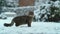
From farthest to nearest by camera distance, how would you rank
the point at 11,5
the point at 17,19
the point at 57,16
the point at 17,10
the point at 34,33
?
the point at 11,5
the point at 17,10
the point at 57,16
the point at 17,19
the point at 34,33

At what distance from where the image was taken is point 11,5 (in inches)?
704

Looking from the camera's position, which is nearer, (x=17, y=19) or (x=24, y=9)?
(x=17, y=19)

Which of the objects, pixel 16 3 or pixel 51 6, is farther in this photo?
pixel 16 3

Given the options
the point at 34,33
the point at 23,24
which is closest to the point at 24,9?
the point at 23,24

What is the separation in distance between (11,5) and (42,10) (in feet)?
28.4

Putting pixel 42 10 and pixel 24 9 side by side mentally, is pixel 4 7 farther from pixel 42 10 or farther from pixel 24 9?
pixel 42 10

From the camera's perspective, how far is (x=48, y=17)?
9203mm

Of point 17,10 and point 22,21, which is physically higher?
point 22,21

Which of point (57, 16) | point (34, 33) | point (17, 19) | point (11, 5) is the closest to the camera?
point (34, 33)

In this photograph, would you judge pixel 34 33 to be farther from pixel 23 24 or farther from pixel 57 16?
pixel 57 16

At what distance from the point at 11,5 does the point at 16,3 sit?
98 cm

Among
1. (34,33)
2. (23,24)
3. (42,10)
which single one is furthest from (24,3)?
(34,33)

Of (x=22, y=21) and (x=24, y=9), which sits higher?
(x=22, y=21)

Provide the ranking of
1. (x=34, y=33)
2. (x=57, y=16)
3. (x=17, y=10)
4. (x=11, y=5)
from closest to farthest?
(x=34, y=33)
(x=57, y=16)
(x=17, y=10)
(x=11, y=5)
